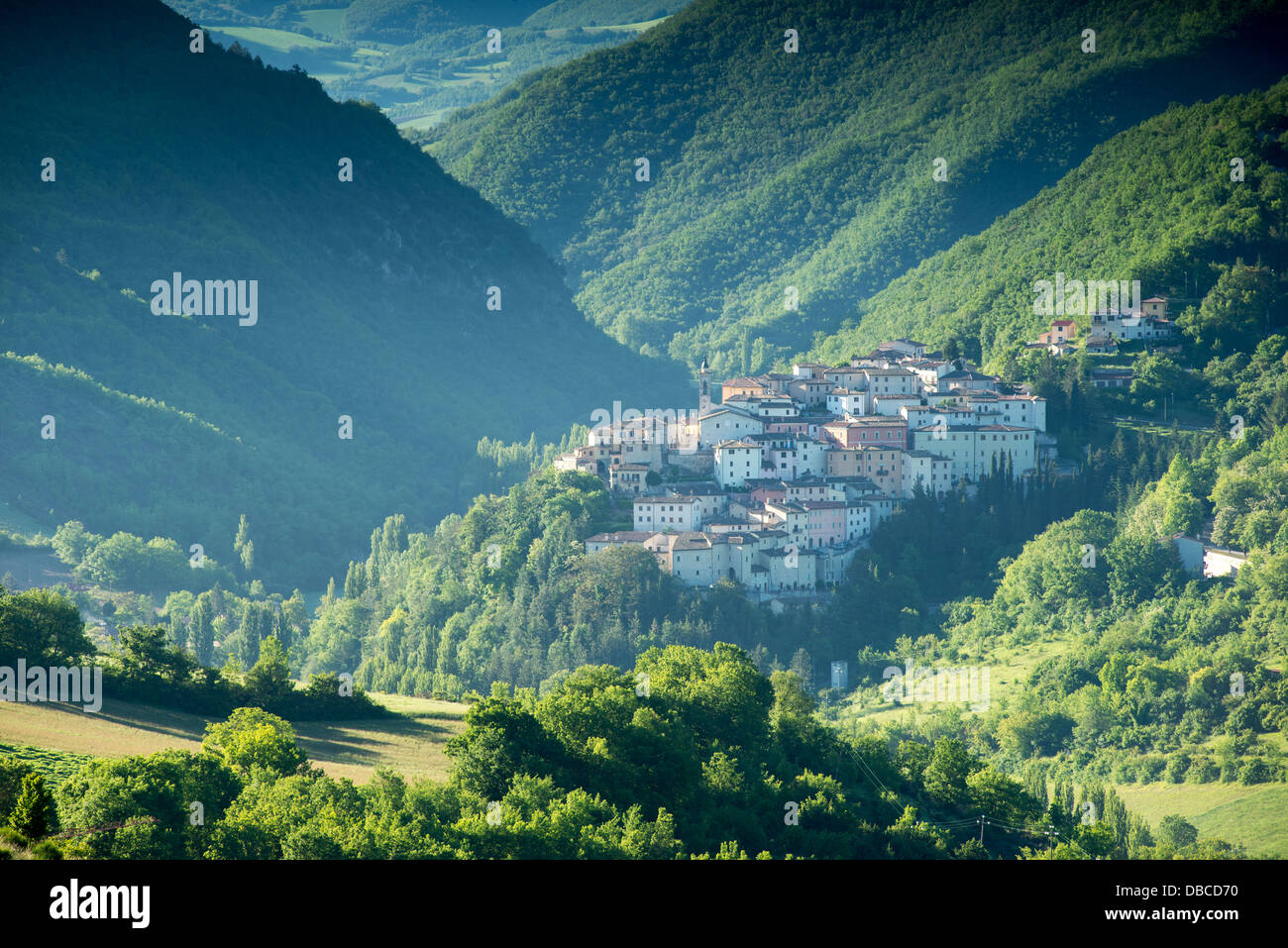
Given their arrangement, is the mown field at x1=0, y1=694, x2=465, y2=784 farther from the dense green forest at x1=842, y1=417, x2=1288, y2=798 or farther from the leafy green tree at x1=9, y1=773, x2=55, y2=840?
the dense green forest at x1=842, y1=417, x2=1288, y2=798

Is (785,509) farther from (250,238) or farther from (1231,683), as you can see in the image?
(250,238)

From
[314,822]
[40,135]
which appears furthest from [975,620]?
[40,135]

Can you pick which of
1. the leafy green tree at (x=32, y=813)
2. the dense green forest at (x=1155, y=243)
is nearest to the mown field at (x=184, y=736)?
the leafy green tree at (x=32, y=813)

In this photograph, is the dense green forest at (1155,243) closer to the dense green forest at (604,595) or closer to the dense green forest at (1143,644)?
the dense green forest at (604,595)

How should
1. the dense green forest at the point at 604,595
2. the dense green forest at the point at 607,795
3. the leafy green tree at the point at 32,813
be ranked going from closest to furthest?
the leafy green tree at the point at 32,813, the dense green forest at the point at 607,795, the dense green forest at the point at 604,595

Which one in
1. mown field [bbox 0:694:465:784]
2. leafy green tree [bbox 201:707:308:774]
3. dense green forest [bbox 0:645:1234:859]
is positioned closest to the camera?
dense green forest [bbox 0:645:1234:859]

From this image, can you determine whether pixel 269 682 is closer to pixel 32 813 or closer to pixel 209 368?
pixel 32 813

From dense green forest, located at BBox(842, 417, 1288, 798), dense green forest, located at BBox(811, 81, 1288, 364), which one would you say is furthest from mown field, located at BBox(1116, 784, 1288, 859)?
dense green forest, located at BBox(811, 81, 1288, 364)
